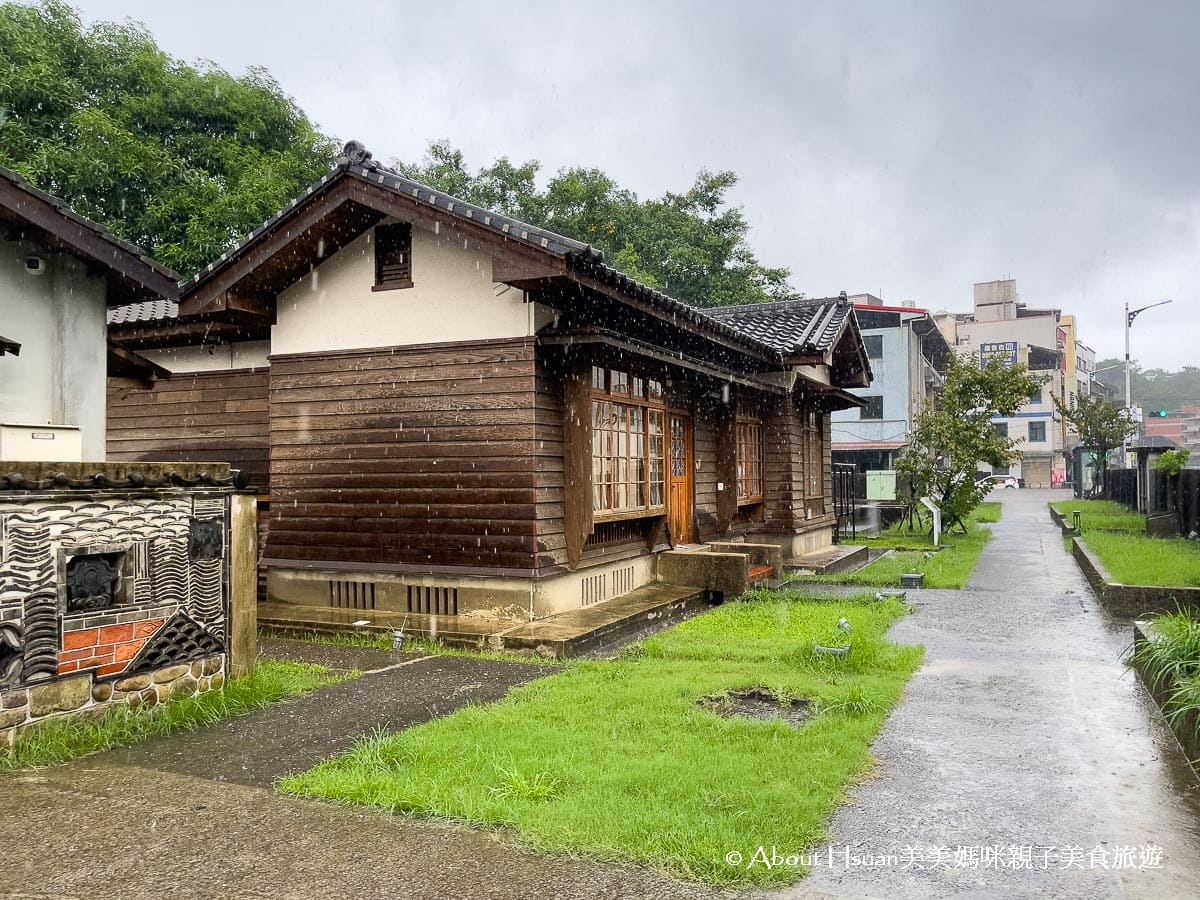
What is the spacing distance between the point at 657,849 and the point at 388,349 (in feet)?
23.7

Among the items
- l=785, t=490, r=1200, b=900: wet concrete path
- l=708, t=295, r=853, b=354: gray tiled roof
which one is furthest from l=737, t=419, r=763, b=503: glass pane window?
l=785, t=490, r=1200, b=900: wet concrete path

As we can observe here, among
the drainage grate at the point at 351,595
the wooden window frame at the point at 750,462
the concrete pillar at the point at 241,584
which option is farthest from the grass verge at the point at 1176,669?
the wooden window frame at the point at 750,462

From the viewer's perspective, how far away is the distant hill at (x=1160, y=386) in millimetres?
102312

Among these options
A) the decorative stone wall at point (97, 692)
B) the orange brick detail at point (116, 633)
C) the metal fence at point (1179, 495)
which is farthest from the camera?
the metal fence at point (1179, 495)

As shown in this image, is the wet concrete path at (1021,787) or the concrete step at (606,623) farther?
the concrete step at (606,623)

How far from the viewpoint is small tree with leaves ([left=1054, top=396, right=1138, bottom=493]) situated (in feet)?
120

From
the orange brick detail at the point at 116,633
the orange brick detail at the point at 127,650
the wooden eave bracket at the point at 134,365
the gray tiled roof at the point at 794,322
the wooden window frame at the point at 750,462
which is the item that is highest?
the gray tiled roof at the point at 794,322

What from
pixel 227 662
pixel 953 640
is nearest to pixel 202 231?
Answer: pixel 227 662

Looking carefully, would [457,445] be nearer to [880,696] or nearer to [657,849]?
[880,696]

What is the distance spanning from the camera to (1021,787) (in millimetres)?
4988

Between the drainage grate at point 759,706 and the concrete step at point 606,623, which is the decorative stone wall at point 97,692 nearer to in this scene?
the concrete step at point 606,623

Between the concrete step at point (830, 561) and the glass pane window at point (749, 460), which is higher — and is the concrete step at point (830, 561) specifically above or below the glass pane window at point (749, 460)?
below

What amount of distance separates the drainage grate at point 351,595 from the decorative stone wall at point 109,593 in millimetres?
3521

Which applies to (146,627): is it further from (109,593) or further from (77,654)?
(77,654)
